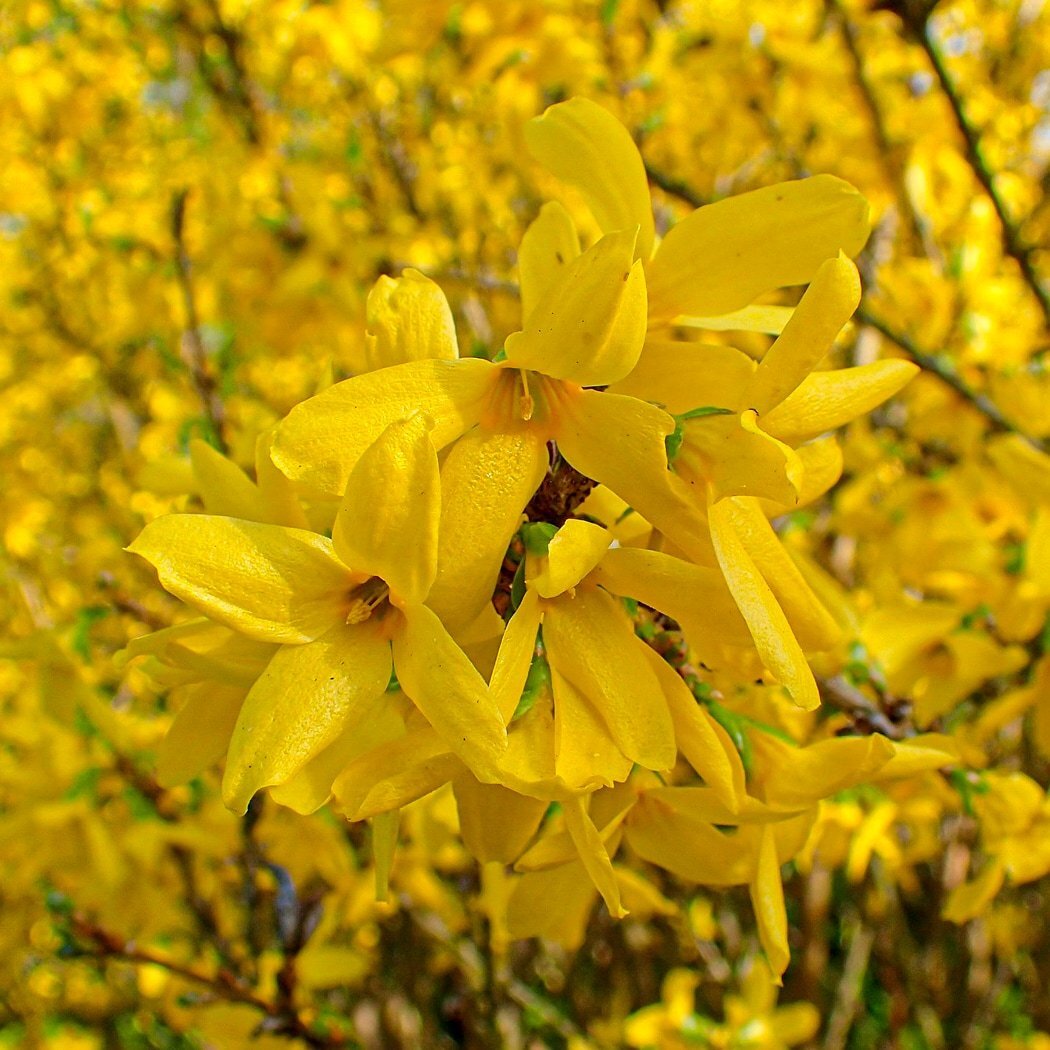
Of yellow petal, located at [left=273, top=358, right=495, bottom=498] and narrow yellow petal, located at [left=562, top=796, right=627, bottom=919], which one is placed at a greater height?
yellow petal, located at [left=273, top=358, right=495, bottom=498]

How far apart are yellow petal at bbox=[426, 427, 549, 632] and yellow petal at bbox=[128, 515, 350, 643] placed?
96 mm

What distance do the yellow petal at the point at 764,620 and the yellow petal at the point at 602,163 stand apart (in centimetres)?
30

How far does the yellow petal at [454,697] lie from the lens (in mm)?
679

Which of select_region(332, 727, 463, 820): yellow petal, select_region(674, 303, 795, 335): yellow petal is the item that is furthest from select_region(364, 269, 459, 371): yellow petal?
select_region(332, 727, 463, 820): yellow petal

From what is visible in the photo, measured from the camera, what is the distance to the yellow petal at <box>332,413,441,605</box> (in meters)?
0.68

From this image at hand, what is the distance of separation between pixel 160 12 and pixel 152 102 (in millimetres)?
1575

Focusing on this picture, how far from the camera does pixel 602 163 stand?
2.85ft

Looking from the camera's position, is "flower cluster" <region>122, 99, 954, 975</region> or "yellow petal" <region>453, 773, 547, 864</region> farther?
"yellow petal" <region>453, 773, 547, 864</region>

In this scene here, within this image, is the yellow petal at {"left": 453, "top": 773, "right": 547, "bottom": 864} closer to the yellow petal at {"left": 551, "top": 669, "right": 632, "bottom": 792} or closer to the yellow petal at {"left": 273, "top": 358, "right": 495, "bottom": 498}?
the yellow petal at {"left": 551, "top": 669, "right": 632, "bottom": 792}

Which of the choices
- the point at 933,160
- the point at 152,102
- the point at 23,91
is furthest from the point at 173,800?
the point at 152,102

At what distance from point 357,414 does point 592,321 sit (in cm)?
19

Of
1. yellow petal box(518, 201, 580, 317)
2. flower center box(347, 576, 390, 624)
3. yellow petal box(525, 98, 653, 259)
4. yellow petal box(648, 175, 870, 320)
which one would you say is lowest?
flower center box(347, 576, 390, 624)

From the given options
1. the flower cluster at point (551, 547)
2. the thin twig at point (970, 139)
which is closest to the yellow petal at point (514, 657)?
the flower cluster at point (551, 547)

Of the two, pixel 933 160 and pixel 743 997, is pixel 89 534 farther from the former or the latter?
pixel 933 160
